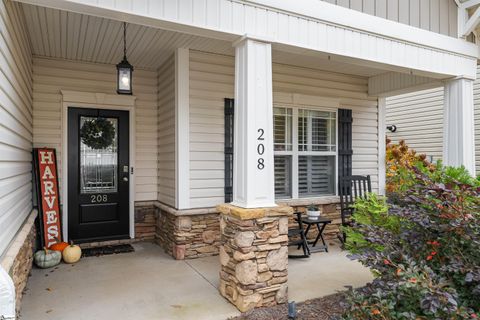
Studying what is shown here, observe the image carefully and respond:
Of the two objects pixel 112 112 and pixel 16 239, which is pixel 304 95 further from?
pixel 16 239

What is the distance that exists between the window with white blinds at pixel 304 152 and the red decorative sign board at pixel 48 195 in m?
3.09

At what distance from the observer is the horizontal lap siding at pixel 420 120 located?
780 cm

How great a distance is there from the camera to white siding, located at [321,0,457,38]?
3.85m

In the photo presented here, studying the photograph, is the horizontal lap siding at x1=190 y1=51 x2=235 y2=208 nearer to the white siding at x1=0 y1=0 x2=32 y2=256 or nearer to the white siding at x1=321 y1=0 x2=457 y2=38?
the white siding at x1=321 y1=0 x2=457 y2=38

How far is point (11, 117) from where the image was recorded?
2805 millimetres

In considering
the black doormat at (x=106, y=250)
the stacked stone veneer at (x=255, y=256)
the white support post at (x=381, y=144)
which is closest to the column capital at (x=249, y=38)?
the stacked stone veneer at (x=255, y=256)

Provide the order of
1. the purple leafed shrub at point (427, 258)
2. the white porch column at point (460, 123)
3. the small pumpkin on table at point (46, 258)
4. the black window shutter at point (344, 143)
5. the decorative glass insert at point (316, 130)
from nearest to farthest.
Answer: the purple leafed shrub at point (427, 258)
the small pumpkin on table at point (46, 258)
the white porch column at point (460, 123)
the decorative glass insert at point (316, 130)
the black window shutter at point (344, 143)

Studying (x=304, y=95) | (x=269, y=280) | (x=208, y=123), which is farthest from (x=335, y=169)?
(x=269, y=280)

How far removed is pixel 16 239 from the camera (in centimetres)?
285

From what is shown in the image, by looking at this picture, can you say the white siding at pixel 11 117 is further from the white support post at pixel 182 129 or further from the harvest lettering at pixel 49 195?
the white support post at pixel 182 129

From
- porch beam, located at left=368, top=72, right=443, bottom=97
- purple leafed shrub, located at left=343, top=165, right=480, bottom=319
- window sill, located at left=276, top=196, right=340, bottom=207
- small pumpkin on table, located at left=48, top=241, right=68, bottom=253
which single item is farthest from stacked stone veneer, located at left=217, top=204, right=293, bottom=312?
porch beam, located at left=368, top=72, right=443, bottom=97

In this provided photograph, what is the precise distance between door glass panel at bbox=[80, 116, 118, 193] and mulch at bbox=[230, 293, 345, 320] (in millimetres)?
3117

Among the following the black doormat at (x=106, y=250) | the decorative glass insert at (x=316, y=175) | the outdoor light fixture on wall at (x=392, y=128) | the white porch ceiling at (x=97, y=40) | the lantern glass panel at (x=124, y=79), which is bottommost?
the black doormat at (x=106, y=250)

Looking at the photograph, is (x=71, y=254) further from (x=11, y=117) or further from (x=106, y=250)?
(x=11, y=117)
